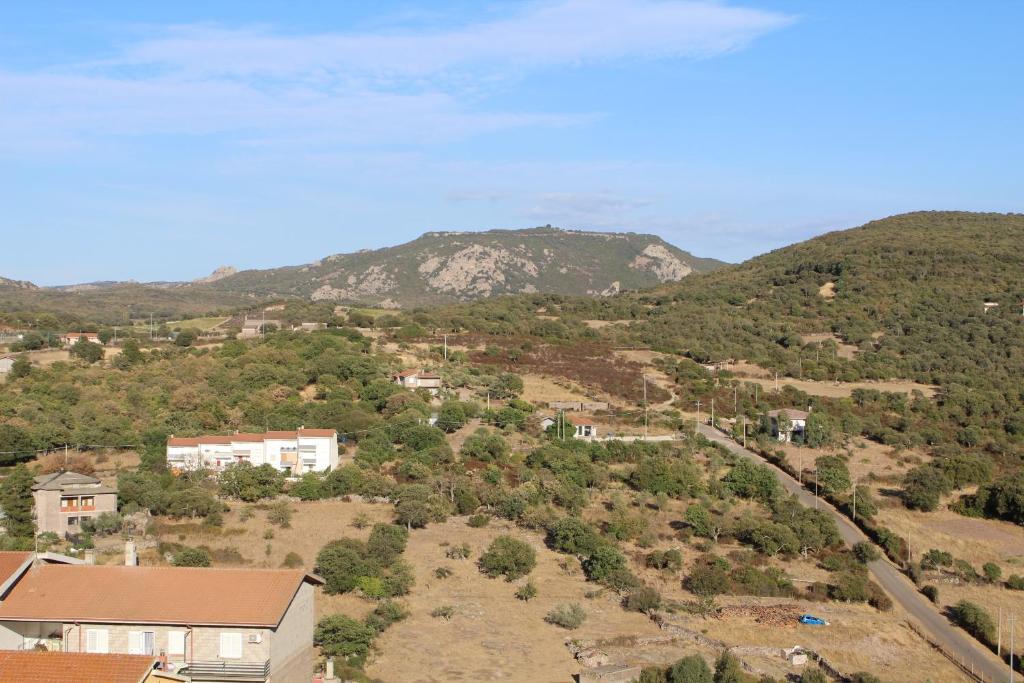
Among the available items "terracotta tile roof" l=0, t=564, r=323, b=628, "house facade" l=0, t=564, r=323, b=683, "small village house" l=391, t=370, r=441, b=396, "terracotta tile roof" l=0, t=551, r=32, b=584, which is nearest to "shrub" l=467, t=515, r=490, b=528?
"terracotta tile roof" l=0, t=564, r=323, b=628

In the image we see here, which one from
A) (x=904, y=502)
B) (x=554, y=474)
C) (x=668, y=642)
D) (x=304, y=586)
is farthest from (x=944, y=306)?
(x=304, y=586)

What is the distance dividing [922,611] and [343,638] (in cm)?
1700

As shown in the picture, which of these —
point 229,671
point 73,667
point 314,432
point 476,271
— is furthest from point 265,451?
point 476,271

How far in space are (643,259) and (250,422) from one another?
146983 mm

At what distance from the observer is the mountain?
6521 inches

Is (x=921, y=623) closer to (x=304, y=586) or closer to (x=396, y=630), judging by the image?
(x=396, y=630)

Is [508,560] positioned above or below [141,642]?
below

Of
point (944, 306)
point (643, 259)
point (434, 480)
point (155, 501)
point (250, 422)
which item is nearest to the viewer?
point (155, 501)

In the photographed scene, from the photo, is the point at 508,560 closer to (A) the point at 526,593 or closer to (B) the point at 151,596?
(A) the point at 526,593

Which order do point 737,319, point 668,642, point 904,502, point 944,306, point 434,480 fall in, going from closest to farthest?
point 668,642, point 434,480, point 904,502, point 944,306, point 737,319

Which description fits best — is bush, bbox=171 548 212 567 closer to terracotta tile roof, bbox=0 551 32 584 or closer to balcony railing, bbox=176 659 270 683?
terracotta tile roof, bbox=0 551 32 584

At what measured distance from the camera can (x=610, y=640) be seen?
83.6 ft

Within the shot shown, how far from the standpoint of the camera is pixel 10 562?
18.9m

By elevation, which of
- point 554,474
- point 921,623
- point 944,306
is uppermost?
point 944,306
